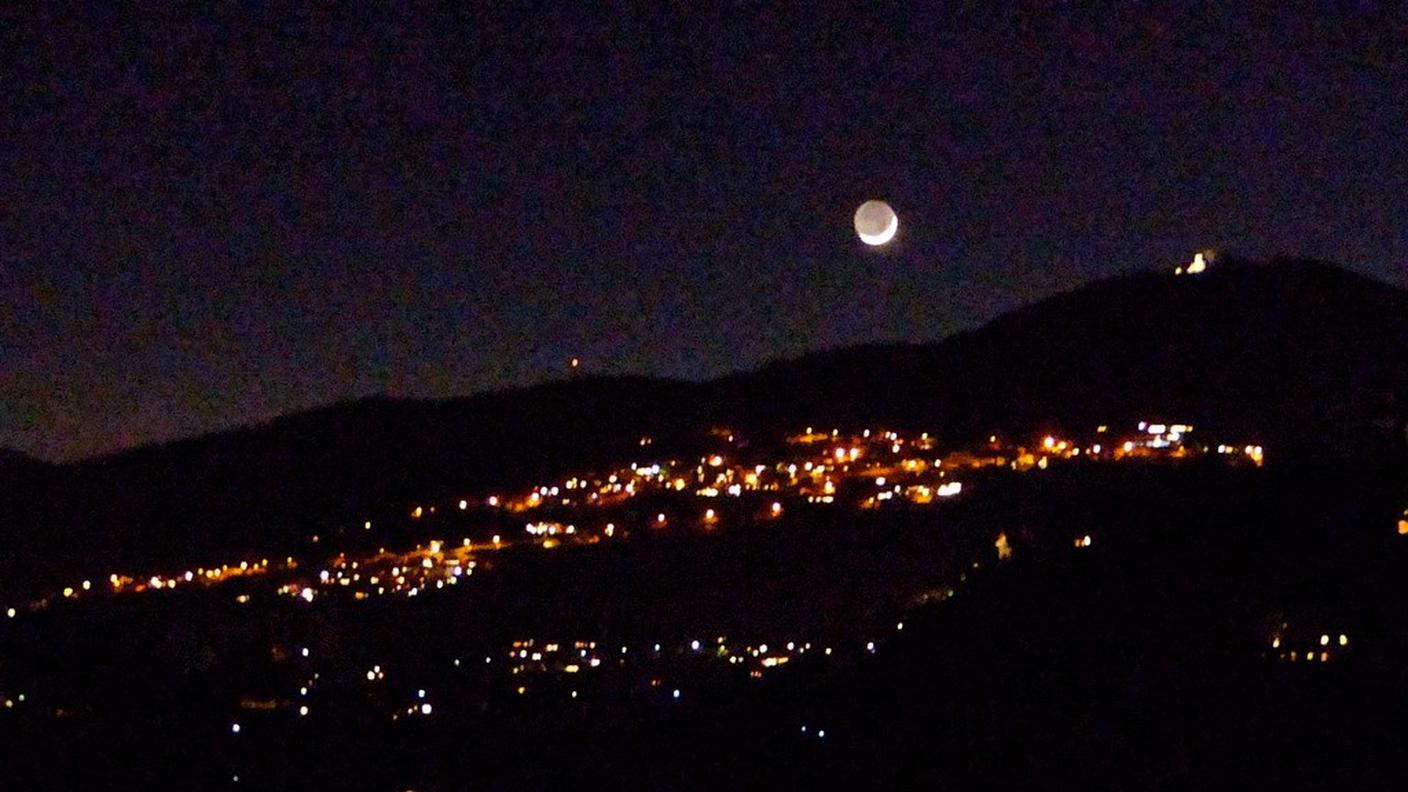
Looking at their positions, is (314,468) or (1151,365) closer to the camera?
(1151,365)

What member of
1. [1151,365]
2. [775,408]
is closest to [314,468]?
[775,408]

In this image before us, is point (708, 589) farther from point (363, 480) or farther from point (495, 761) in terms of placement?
point (363, 480)

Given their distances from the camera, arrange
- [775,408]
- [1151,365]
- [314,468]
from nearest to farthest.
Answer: [1151,365] → [775,408] → [314,468]

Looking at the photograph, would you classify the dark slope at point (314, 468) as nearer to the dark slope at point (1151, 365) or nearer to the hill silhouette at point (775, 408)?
the hill silhouette at point (775, 408)

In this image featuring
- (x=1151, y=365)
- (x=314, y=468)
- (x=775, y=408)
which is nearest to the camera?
(x=1151, y=365)

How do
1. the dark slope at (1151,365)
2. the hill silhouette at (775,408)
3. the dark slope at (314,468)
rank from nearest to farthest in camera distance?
the dark slope at (1151,365) < the hill silhouette at (775,408) < the dark slope at (314,468)

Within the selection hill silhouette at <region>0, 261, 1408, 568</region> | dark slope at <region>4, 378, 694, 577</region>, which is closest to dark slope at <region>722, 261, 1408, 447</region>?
hill silhouette at <region>0, 261, 1408, 568</region>

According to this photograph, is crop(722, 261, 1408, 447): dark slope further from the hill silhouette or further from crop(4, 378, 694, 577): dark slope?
crop(4, 378, 694, 577): dark slope

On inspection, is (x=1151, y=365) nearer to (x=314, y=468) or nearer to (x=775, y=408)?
(x=775, y=408)

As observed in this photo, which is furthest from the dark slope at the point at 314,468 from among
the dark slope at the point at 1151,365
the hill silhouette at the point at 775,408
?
the dark slope at the point at 1151,365
